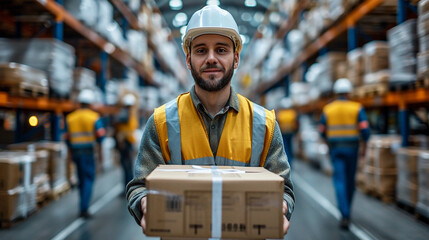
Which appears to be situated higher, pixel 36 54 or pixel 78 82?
pixel 36 54

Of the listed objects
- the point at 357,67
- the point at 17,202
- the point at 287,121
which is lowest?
the point at 17,202

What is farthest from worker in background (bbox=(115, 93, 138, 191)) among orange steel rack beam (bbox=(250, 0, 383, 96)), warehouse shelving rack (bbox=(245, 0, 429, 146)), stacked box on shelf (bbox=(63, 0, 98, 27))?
orange steel rack beam (bbox=(250, 0, 383, 96))

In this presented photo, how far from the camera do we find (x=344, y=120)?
14.8 feet

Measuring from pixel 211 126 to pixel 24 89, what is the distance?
162 inches

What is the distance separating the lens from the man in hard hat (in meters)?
1.58

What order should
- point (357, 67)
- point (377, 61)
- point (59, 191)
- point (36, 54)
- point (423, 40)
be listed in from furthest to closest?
1. point (357, 67)
2. point (59, 191)
3. point (377, 61)
4. point (36, 54)
5. point (423, 40)

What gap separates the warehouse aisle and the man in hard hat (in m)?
2.61

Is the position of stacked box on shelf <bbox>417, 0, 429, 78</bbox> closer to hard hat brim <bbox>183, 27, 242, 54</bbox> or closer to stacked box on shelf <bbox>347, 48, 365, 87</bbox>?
stacked box on shelf <bbox>347, 48, 365, 87</bbox>

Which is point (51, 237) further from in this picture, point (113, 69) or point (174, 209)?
point (113, 69)

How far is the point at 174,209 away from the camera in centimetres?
121

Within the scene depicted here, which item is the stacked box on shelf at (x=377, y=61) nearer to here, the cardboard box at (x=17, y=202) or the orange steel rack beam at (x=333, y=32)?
the orange steel rack beam at (x=333, y=32)

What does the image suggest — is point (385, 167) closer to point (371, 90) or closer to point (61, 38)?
point (371, 90)

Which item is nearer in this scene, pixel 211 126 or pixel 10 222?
pixel 211 126

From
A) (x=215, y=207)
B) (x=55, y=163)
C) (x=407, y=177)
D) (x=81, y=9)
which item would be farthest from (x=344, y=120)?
(x=81, y=9)
